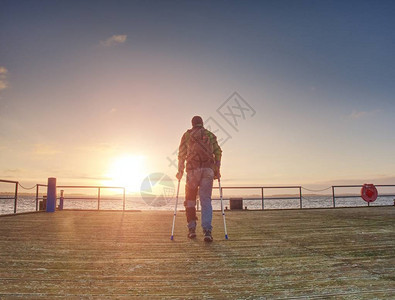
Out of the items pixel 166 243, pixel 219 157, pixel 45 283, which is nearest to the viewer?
pixel 45 283

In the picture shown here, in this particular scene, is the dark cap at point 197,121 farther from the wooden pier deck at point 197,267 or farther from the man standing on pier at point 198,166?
the wooden pier deck at point 197,267

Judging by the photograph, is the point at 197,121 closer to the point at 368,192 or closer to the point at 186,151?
the point at 186,151

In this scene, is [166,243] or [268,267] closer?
[268,267]

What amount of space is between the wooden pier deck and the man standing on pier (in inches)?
24.4

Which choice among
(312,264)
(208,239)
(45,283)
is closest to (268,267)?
(312,264)

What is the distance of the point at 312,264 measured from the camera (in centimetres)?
336

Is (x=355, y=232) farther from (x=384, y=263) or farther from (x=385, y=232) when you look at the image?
(x=384, y=263)

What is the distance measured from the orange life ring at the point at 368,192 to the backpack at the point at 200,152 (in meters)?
12.4

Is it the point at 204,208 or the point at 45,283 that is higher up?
the point at 204,208

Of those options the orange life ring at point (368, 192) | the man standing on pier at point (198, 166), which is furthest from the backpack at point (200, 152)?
the orange life ring at point (368, 192)

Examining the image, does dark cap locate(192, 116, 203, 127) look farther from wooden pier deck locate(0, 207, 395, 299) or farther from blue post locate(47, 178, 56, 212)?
blue post locate(47, 178, 56, 212)

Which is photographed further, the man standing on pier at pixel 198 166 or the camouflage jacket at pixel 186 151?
the camouflage jacket at pixel 186 151

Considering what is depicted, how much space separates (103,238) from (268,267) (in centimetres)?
308

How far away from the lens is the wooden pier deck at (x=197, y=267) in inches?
96.8
